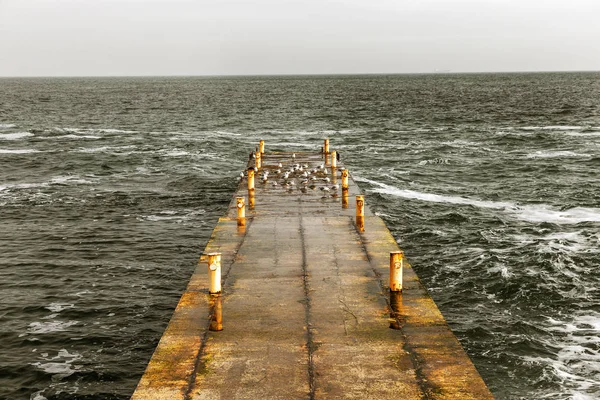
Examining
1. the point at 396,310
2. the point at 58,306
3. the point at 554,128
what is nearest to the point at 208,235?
the point at 58,306

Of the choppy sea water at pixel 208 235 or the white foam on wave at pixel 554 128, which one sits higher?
the white foam on wave at pixel 554 128

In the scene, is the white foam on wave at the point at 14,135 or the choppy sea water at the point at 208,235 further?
the white foam on wave at the point at 14,135

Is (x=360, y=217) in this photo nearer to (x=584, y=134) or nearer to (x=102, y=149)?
(x=102, y=149)

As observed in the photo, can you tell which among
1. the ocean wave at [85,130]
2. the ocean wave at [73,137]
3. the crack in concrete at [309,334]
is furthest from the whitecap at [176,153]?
the crack in concrete at [309,334]

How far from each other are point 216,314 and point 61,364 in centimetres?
466

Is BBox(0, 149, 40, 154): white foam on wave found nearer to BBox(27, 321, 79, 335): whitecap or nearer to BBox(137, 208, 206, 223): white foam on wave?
BBox(137, 208, 206, 223): white foam on wave

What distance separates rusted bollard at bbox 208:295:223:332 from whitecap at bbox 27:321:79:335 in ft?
18.3

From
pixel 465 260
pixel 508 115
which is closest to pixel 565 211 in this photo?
pixel 465 260

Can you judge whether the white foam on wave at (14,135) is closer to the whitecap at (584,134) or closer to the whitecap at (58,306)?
the whitecap at (58,306)

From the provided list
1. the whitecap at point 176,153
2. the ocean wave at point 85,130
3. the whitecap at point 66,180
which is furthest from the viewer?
the ocean wave at point 85,130

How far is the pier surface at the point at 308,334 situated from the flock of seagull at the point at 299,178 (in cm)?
965

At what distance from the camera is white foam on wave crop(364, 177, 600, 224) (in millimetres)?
27312

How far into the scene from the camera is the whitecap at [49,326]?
16.2 metres

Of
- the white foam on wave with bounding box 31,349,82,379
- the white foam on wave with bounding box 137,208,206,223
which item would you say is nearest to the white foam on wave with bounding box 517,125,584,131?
the white foam on wave with bounding box 137,208,206,223
